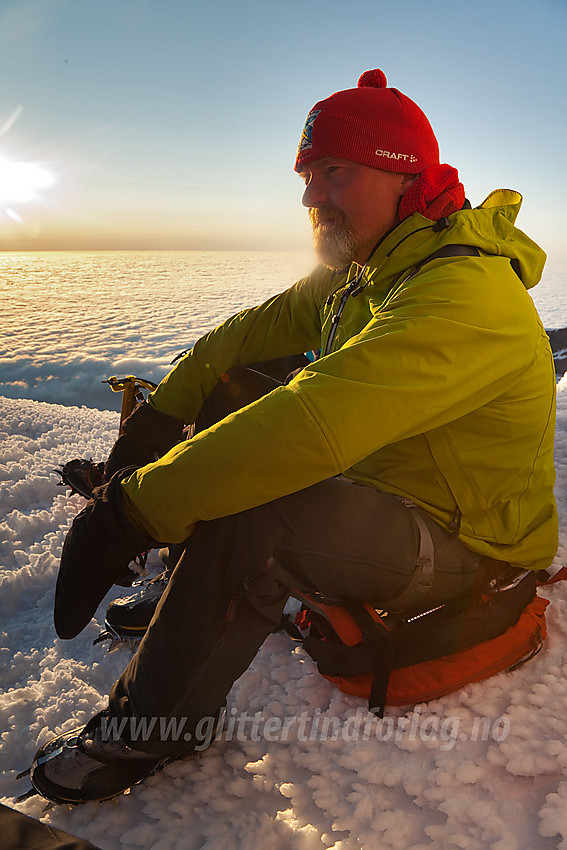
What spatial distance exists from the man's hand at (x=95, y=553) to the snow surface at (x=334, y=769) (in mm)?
483

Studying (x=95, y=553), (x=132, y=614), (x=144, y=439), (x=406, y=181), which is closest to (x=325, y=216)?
(x=406, y=181)

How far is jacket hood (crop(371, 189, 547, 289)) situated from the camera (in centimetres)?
124

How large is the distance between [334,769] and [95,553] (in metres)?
0.83

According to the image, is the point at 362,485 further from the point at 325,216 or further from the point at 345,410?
the point at 325,216

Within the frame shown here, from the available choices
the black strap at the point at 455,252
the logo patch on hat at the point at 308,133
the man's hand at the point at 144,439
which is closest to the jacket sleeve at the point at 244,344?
the man's hand at the point at 144,439

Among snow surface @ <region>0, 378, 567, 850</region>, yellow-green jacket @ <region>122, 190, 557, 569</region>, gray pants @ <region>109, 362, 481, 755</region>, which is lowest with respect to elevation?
snow surface @ <region>0, 378, 567, 850</region>

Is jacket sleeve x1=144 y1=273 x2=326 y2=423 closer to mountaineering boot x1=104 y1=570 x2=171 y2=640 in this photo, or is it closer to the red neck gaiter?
the red neck gaiter

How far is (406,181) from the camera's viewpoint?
1.62m

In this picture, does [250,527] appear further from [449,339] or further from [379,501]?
[449,339]

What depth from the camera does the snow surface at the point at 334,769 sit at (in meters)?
1.08

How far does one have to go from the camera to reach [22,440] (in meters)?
3.56

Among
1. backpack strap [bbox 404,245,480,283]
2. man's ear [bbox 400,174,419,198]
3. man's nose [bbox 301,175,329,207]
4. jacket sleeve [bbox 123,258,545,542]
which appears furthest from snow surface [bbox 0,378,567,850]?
man's nose [bbox 301,175,329,207]

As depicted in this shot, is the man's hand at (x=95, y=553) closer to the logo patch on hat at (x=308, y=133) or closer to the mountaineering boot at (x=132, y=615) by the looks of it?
the mountaineering boot at (x=132, y=615)

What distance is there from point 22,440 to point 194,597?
3.04 m
